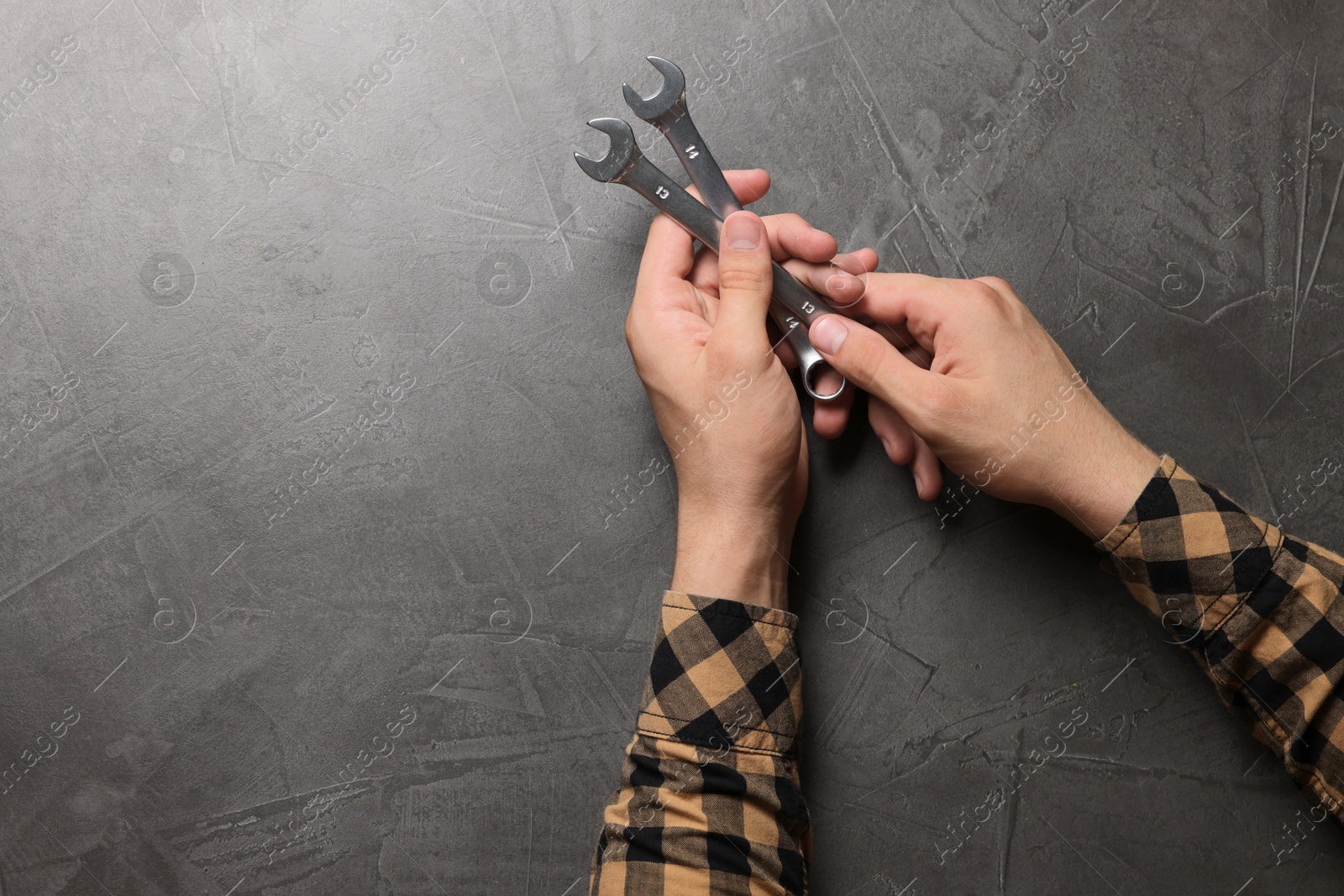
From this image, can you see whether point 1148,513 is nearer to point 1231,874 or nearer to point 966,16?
point 1231,874

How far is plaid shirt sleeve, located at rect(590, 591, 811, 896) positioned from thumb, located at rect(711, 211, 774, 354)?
34 cm

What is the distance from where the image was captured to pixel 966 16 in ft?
3.94

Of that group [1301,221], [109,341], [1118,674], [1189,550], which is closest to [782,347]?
[1189,550]

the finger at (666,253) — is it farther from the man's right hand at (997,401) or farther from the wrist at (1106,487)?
the wrist at (1106,487)

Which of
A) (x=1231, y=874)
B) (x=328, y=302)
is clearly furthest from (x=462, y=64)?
(x=1231, y=874)

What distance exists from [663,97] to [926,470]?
61cm

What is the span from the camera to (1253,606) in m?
0.93

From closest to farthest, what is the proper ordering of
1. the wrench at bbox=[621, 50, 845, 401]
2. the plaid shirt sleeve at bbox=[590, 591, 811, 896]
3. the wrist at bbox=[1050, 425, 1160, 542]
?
the plaid shirt sleeve at bbox=[590, 591, 811, 896]
the wrist at bbox=[1050, 425, 1160, 542]
the wrench at bbox=[621, 50, 845, 401]

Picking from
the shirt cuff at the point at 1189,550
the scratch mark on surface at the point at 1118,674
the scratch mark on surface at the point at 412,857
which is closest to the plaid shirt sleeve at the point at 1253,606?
the shirt cuff at the point at 1189,550

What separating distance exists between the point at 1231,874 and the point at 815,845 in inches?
22.4

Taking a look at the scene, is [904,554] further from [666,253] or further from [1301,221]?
[1301,221]

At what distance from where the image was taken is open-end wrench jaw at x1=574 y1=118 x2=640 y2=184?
3.48ft

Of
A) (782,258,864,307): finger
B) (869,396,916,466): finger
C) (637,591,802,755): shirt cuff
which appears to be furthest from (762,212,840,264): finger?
(637,591,802,755): shirt cuff

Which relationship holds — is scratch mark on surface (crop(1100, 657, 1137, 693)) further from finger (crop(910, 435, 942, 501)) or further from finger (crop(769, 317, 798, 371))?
finger (crop(769, 317, 798, 371))
